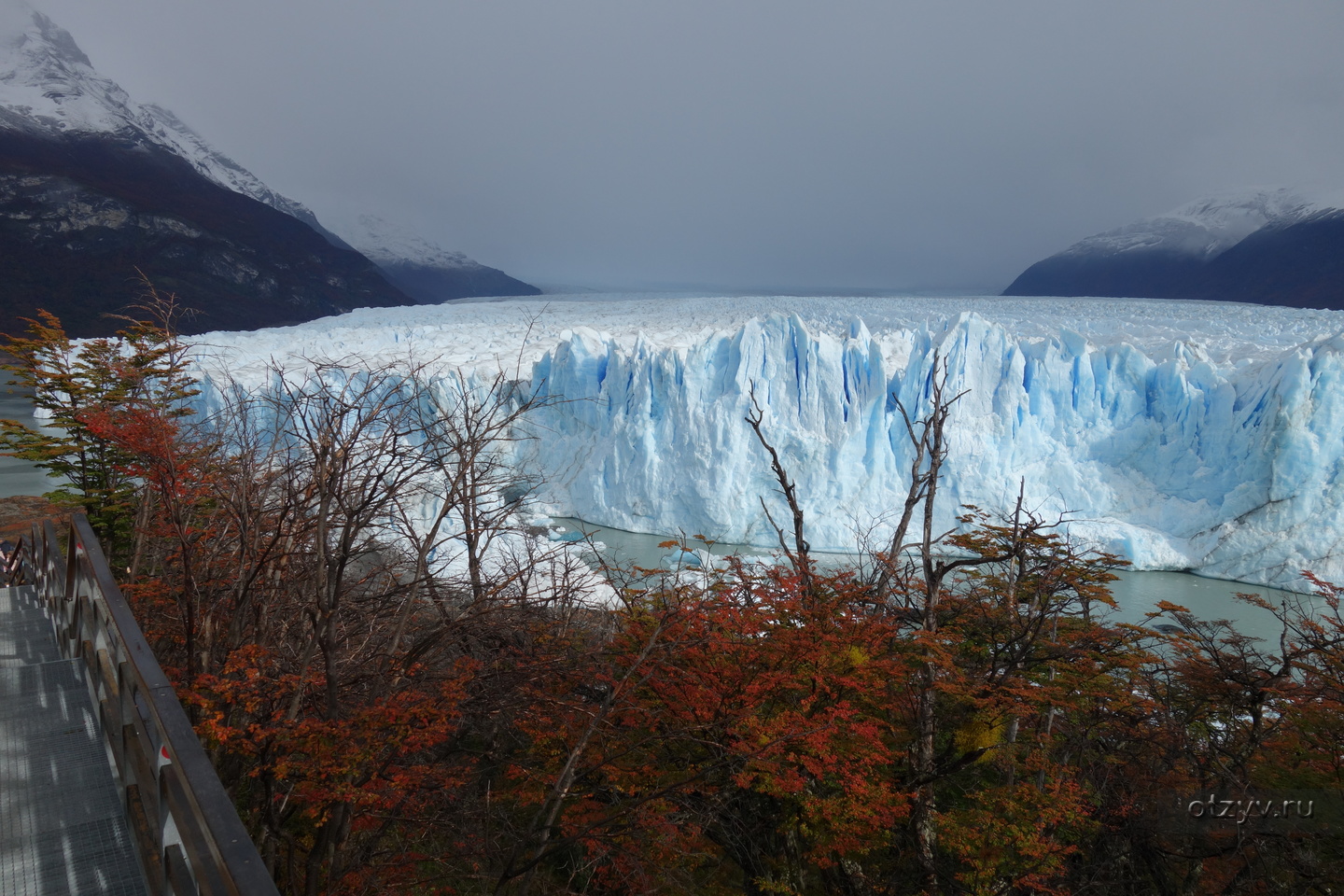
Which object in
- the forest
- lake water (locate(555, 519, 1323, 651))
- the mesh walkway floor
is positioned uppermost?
the mesh walkway floor

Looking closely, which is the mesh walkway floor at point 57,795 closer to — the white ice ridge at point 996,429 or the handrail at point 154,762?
the handrail at point 154,762

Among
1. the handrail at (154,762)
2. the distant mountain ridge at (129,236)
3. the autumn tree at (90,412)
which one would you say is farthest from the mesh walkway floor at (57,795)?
the distant mountain ridge at (129,236)

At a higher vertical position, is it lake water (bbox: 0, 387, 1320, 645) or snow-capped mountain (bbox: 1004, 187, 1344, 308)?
snow-capped mountain (bbox: 1004, 187, 1344, 308)

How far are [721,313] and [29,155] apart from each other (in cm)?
6411

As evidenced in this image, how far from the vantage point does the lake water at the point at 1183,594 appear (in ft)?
47.6

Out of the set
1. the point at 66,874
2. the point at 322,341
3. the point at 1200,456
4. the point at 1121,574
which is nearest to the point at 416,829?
the point at 66,874

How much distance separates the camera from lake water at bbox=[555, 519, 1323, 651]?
14508mm

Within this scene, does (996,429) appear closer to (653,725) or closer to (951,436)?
(951,436)

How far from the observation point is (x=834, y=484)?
18.9m

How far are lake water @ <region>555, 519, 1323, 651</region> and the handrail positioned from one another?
Answer: 10676mm

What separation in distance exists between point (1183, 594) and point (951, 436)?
6449 mm

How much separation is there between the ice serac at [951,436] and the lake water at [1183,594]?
Result: 438 millimetres

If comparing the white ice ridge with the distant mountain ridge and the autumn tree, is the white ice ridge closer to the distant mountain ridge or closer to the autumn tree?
the autumn tree

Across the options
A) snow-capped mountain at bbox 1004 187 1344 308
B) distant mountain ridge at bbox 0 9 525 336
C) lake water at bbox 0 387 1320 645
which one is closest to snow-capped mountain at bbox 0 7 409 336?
distant mountain ridge at bbox 0 9 525 336
